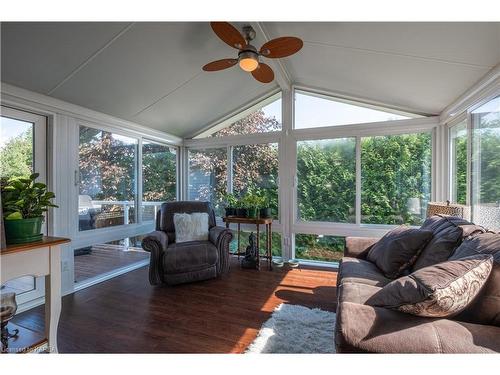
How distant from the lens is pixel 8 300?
4.38 ft

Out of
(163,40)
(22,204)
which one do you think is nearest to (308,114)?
(163,40)

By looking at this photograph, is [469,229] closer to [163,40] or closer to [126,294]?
[163,40]

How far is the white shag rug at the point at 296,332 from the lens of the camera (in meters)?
1.80

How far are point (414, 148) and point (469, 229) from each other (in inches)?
81.9

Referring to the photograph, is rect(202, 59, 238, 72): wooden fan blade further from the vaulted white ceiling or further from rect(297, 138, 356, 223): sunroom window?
rect(297, 138, 356, 223): sunroom window

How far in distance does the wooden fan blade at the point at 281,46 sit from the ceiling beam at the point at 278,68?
48cm

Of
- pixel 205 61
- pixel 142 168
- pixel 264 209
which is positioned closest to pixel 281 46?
pixel 205 61

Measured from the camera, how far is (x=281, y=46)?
2078mm

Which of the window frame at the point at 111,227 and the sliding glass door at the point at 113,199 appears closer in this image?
the window frame at the point at 111,227

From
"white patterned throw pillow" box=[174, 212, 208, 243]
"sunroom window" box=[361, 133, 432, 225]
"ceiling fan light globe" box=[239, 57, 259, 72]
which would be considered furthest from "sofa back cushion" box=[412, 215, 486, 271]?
"white patterned throw pillow" box=[174, 212, 208, 243]

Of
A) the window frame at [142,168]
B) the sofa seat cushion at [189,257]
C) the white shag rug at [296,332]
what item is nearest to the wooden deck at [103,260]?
the window frame at [142,168]

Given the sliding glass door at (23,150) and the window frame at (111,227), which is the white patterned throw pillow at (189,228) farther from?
the sliding glass door at (23,150)

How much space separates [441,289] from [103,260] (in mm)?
3736

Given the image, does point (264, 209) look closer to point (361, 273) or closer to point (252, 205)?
point (252, 205)
